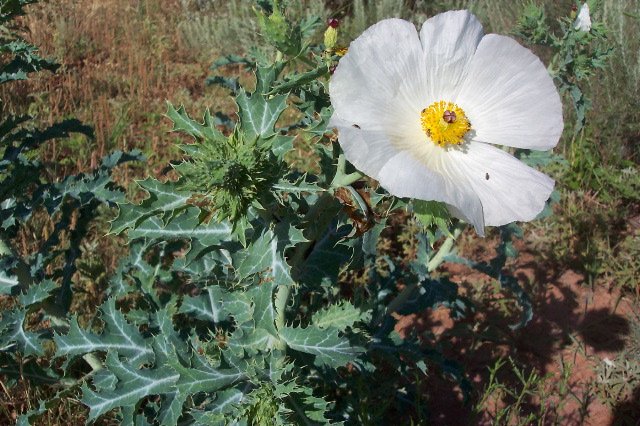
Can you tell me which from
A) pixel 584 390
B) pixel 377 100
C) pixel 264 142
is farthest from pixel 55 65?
pixel 584 390

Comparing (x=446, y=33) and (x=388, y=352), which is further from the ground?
(x=446, y=33)

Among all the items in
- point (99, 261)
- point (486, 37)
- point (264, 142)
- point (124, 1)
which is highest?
point (486, 37)

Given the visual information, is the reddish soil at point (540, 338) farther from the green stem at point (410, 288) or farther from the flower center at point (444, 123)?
the flower center at point (444, 123)

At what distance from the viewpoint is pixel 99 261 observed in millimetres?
2846

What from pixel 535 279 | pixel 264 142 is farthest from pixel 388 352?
pixel 535 279

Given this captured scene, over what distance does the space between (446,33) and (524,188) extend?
0.36 meters

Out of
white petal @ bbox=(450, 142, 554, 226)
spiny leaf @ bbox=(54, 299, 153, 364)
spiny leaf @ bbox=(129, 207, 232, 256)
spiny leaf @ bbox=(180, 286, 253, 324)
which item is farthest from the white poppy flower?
spiny leaf @ bbox=(54, 299, 153, 364)

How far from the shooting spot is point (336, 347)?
5.03 ft

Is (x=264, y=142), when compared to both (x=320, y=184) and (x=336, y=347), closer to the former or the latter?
(x=320, y=184)

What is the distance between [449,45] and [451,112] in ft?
0.46

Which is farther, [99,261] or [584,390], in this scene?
[99,261]

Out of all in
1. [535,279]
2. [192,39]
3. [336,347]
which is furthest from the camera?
[192,39]

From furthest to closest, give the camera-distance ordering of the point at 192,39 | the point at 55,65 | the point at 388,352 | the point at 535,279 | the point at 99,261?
1. the point at 192,39
2. the point at 535,279
3. the point at 99,261
4. the point at 388,352
5. the point at 55,65

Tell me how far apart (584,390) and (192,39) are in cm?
414
